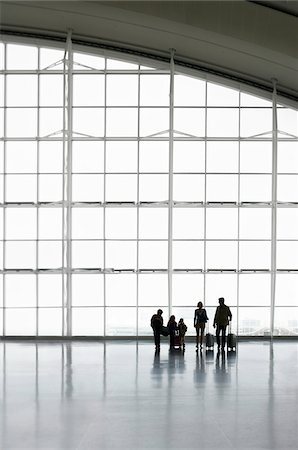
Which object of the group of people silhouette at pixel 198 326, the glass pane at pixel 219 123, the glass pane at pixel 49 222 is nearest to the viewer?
the group of people silhouette at pixel 198 326

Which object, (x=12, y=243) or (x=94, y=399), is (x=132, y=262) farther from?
(x=94, y=399)

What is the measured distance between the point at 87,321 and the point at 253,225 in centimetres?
654

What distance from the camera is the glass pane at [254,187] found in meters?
26.7

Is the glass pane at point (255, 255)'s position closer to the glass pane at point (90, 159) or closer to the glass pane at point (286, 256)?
the glass pane at point (286, 256)

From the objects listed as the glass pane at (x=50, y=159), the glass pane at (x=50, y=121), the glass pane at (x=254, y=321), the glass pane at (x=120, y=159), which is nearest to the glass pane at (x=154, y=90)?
the glass pane at (x=120, y=159)

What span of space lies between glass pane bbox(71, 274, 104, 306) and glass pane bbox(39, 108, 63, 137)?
5023mm

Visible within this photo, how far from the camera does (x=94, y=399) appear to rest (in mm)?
11219

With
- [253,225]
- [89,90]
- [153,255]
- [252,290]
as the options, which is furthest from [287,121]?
[89,90]

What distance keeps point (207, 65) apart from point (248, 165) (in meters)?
3.71

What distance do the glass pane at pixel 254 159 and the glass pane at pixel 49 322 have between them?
26.5ft

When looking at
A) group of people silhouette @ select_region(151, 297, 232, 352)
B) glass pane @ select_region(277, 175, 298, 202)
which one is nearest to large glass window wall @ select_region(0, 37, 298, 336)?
glass pane @ select_region(277, 175, 298, 202)

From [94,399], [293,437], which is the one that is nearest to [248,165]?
[94,399]

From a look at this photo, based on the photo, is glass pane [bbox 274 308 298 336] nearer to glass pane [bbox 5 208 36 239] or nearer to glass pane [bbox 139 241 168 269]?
glass pane [bbox 139 241 168 269]

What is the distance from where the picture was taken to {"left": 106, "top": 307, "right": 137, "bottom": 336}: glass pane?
86.7 ft
